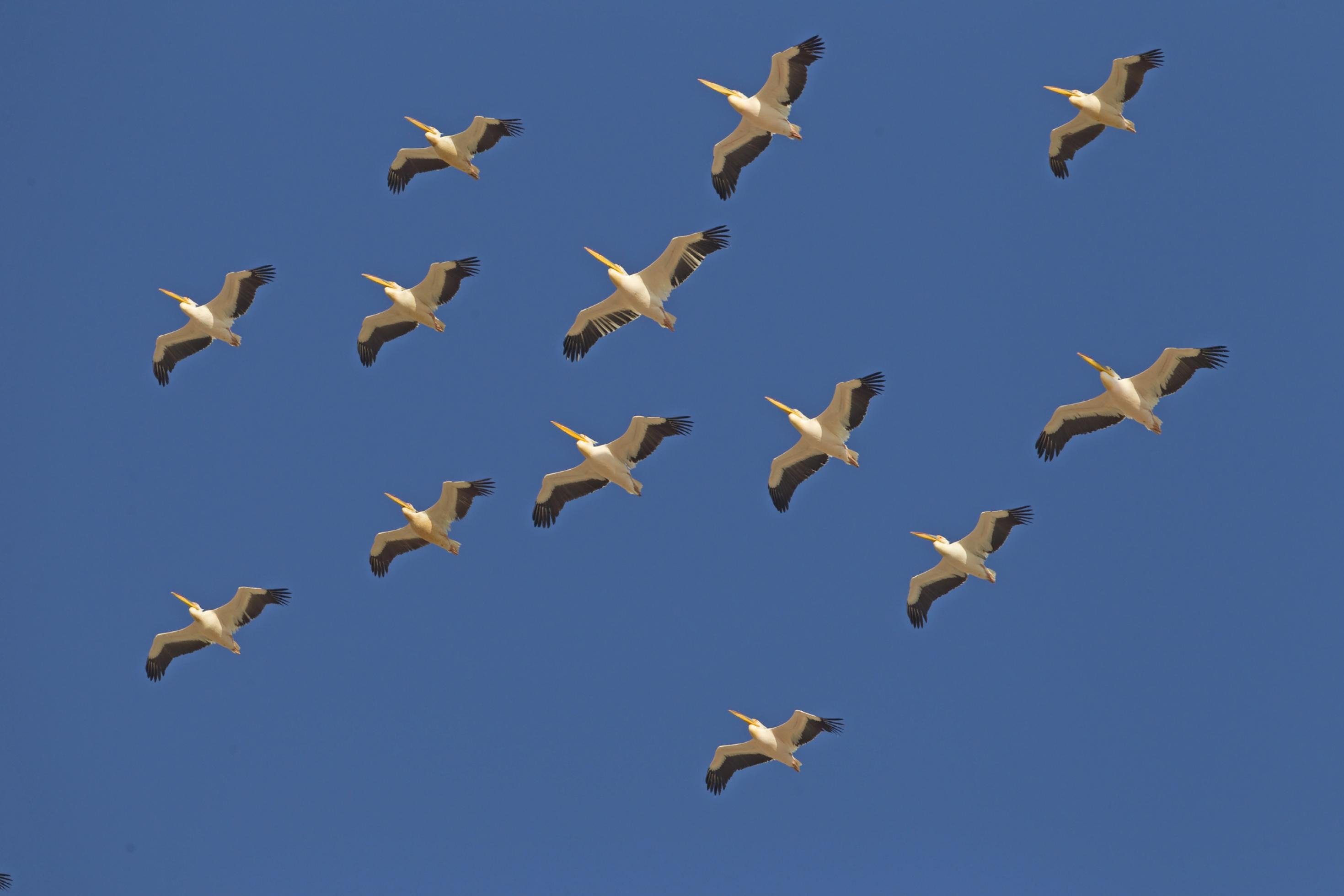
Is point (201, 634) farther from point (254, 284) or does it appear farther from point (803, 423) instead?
point (803, 423)

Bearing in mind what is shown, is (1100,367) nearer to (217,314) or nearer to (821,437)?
(821,437)

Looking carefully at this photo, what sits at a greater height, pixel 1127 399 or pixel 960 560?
pixel 1127 399

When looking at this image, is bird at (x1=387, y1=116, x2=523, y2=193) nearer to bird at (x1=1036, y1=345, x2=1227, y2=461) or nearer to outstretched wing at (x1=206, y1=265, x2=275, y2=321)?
outstretched wing at (x1=206, y1=265, x2=275, y2=321)

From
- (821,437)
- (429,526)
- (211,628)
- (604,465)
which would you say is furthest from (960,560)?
(211,628)

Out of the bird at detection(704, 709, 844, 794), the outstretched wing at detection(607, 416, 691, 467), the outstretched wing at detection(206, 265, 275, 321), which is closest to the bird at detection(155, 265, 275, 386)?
the outstretched wing at detection(206, 265, 275, 321)

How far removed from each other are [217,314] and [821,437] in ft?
38.5

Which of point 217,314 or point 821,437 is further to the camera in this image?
point 217,314

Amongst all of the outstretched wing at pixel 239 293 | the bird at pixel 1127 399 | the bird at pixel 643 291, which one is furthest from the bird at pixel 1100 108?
the outstretched wing at pixel 239 293

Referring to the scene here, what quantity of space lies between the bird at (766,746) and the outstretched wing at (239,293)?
11737mm

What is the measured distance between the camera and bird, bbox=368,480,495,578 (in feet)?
94.9

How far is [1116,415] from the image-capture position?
27.9 metres

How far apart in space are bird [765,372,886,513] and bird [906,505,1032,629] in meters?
2.22

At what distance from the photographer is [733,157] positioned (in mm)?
27969

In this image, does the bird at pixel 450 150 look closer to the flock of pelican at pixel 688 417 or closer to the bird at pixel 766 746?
the flock of pelican at pixel 688 417
